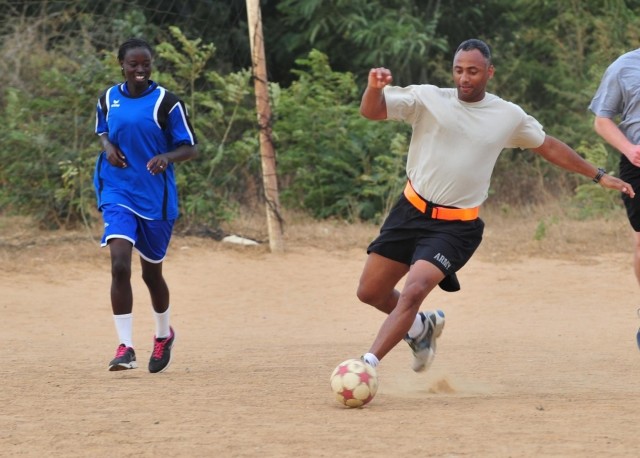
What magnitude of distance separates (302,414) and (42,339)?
4647 mm

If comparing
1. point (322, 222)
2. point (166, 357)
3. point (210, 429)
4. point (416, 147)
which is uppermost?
point (416, 147)

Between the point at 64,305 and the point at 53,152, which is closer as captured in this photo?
the point at 64,305

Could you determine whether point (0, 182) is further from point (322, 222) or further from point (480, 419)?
point (480, 419)

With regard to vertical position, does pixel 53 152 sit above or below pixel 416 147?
below

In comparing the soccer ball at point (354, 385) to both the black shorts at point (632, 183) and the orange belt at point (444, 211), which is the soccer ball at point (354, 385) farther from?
the black shorts at point (632, 183)

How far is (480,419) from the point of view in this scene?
5598 mm

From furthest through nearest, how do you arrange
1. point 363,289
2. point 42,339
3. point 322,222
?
point 322,222 → point 42,339 → point 363,289

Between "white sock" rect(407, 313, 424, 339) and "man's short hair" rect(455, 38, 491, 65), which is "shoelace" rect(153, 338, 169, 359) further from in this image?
"man's short hair" rect(455, 38, 491, 65)

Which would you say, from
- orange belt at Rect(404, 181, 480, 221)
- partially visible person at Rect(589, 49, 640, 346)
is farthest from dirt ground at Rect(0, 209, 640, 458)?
partially visible person at Rect(589, 49, 640, 346)

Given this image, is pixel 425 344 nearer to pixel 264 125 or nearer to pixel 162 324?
pixel 162 324

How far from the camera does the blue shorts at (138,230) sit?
7422 mm

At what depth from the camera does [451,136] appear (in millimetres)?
6500

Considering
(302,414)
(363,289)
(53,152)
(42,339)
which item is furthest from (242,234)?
(302,414)

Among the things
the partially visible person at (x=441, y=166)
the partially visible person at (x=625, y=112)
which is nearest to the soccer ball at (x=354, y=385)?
the partially visible person at (x=441, y=166)
